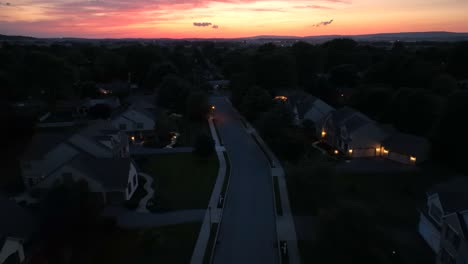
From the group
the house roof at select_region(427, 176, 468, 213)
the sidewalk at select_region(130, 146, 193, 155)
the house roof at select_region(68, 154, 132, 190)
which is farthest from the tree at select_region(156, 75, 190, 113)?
the house roof at select_region(427, 176, 468, 213)

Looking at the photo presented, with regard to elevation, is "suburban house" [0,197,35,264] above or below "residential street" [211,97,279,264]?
above

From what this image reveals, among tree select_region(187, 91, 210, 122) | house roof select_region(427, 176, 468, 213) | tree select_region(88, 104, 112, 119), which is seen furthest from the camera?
tree select_region(88, 104, 112, 119)

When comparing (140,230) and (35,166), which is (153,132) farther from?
(140,230)

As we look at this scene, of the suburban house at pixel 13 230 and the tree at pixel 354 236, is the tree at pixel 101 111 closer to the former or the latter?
the suburban house at pixel 13 230

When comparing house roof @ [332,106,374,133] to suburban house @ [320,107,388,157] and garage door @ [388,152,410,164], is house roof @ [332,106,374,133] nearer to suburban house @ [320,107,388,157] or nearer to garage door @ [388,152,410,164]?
suburban house @ [320,107,388,157]

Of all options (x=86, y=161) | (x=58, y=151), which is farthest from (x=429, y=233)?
(x=58, y=151)

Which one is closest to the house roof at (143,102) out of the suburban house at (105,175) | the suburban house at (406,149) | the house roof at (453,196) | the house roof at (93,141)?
the house roof at (93,141)
